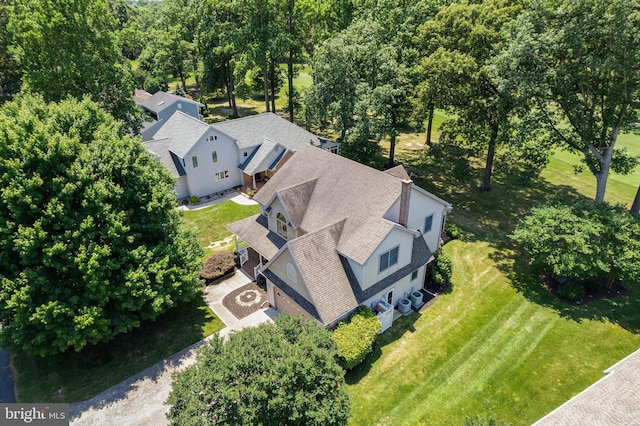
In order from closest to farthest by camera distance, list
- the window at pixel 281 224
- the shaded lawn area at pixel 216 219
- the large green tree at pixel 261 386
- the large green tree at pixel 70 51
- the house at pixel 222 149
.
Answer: the large green tree at pixel 261 386
the window at pixel 281 224
the shaded lawn area at pixel 216 219
the large green tree at pixel 70 51
the house at pixel 222 149

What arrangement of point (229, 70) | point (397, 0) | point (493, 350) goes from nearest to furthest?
point (493, 350) < point (397, 0) < point (229, 70)

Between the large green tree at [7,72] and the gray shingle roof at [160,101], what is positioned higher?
the large green tree at [7,72]

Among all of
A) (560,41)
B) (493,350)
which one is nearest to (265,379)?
(493,350)

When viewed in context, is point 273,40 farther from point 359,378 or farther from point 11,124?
point 359,378

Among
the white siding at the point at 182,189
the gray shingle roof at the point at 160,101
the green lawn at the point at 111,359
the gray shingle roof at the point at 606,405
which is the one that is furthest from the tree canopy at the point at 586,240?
the gray shingle roof at the point at 160,101

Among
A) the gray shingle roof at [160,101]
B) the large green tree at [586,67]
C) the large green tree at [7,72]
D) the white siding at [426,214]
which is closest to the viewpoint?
the white siding at [426,214]

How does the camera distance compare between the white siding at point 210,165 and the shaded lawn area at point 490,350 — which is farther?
the white siding at point 210,165

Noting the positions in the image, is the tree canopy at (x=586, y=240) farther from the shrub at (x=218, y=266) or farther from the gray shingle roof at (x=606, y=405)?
the shrub at (x=218, y=266)
